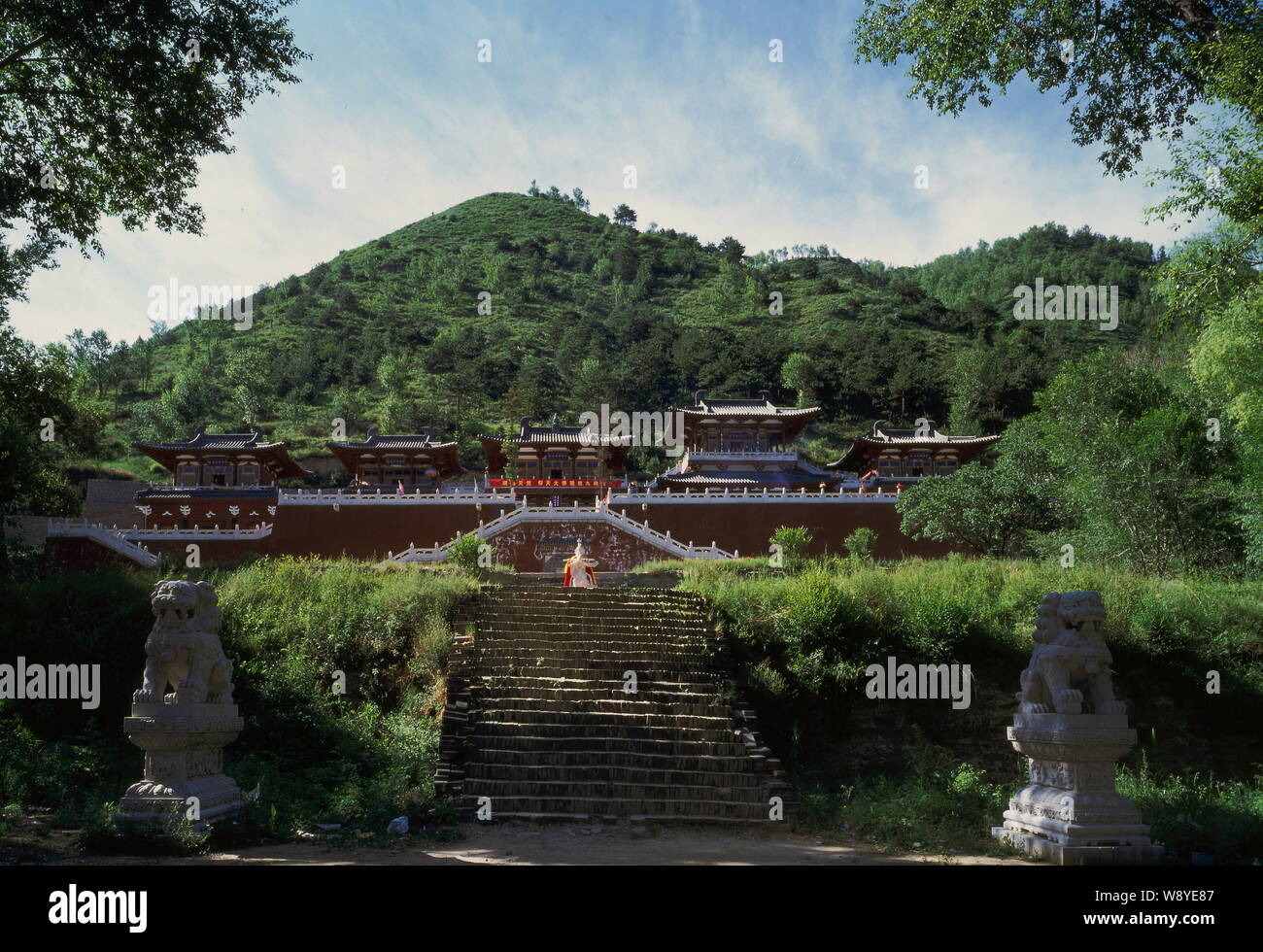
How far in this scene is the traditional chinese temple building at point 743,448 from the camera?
36.2 metres

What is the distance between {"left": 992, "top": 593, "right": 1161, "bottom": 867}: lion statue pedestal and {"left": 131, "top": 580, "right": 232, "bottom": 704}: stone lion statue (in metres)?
7.23

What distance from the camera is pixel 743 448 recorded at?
125 ft

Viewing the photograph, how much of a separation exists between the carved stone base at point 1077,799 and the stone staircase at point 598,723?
3070 millimetres

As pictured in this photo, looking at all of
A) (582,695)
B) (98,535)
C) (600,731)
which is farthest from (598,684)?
(98,535)

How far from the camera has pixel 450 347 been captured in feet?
221

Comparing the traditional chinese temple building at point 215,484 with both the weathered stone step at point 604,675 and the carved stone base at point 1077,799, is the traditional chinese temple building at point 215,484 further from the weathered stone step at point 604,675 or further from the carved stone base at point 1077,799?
the carved stone base at point 1077,799

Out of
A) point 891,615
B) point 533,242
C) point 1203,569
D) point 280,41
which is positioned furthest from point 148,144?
point 533,242

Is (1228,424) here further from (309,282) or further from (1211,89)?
(309,282)

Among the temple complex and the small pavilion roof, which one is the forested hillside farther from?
the small pavilion roof

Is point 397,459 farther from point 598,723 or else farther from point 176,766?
point 176,766

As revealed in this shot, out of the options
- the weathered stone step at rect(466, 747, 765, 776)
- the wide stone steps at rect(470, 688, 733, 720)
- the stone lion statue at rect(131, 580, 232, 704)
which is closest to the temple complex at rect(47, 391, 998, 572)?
the wide stone steps at rect(470, 688, 733, 720)

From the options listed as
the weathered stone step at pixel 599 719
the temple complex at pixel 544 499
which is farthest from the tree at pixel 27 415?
the weathered stone step at pixel 599 719

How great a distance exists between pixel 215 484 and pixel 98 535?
8.52m

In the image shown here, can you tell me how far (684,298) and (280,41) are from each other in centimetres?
8349
